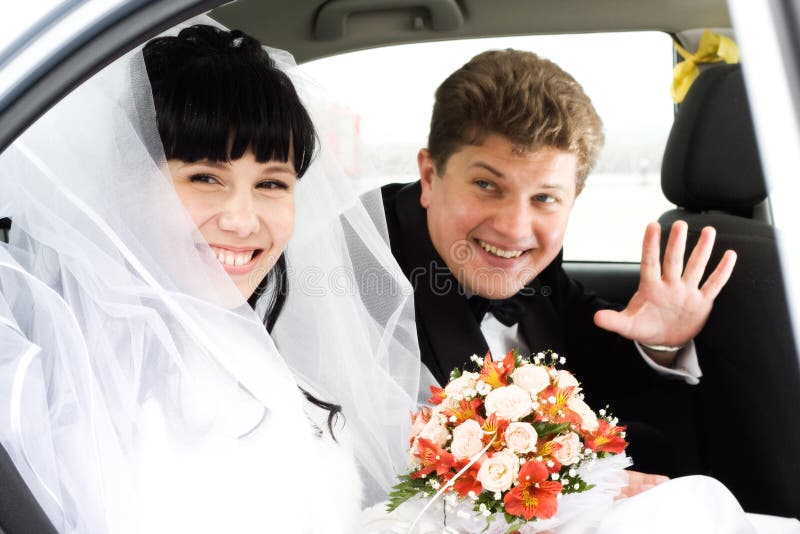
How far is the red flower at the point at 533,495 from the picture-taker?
1.30 m

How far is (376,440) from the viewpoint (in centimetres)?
172

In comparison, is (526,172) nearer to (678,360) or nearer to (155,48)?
(678,360)

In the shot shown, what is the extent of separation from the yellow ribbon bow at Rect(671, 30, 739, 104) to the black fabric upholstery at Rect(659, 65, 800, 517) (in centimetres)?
44

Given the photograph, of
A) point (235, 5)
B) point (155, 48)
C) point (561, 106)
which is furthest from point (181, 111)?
point (561, 106)

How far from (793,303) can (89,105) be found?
962 mm

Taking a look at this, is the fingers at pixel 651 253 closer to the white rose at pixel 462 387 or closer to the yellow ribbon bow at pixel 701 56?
the white rose at pixel 462 387

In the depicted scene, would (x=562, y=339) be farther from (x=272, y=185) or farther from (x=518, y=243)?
(x=272, y=185)

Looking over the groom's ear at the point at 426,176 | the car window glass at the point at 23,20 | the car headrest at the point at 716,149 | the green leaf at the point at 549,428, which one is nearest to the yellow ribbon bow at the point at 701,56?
the car headrest at the point at 716,149

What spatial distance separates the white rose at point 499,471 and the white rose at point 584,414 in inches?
7.1

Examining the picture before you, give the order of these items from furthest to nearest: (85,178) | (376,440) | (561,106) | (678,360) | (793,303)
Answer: (678,360) < (561,106) < (376,440) < (85,178) < (793,303)

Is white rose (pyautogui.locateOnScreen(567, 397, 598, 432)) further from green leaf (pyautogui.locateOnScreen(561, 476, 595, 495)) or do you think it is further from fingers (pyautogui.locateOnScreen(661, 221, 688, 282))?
fingers (pyautogui.locateOnScreen(661, 221, 688, 282))

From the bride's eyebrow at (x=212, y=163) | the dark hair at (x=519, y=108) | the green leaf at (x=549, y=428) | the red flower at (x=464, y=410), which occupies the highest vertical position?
the dark hair at (x=519, y=108)

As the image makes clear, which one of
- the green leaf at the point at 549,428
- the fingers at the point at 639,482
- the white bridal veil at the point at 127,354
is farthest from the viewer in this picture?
the fingers at the point at 639,482

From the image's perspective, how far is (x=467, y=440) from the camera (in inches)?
53.6
